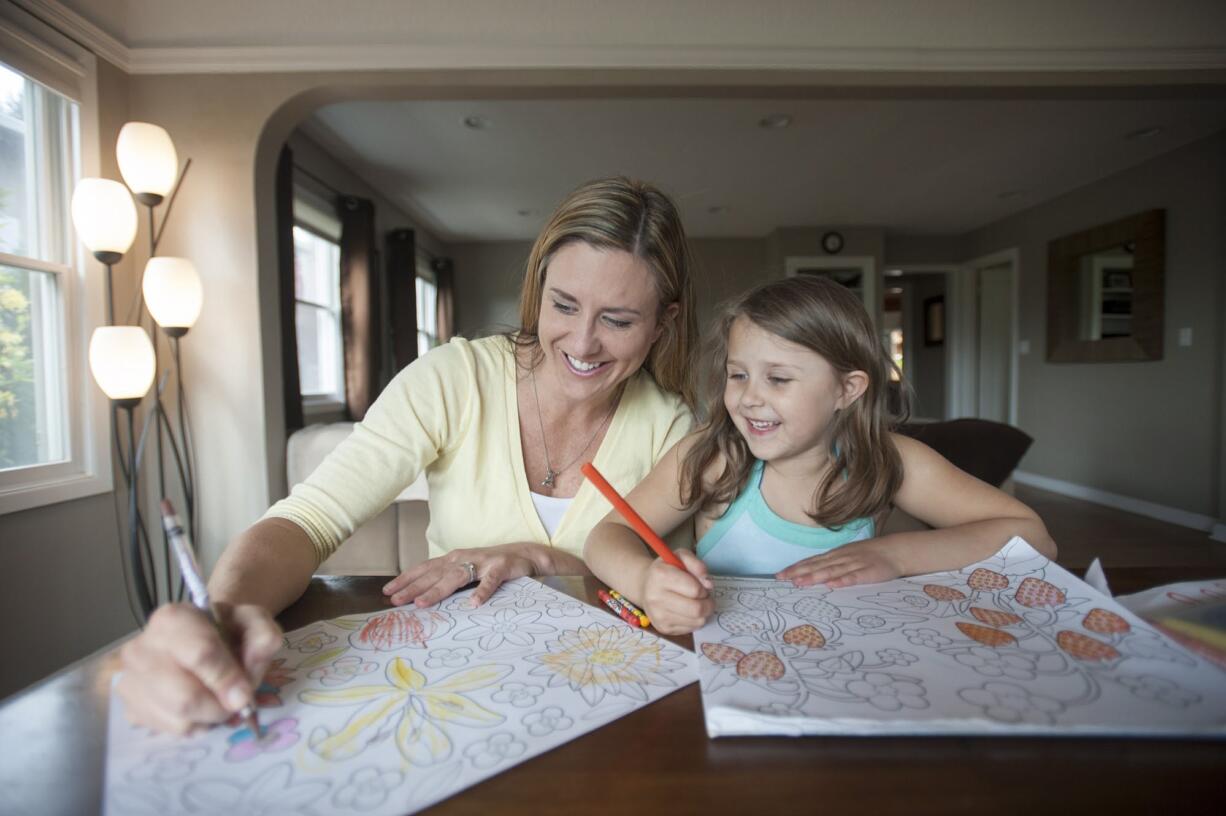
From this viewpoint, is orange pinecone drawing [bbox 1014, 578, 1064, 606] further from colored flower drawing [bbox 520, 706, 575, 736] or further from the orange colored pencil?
colored flower drawing [bbox 520, 706, 575, 736]

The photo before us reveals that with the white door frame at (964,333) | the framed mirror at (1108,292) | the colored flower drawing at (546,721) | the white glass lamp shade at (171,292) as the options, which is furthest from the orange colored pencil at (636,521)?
the white door frame at (964,333)

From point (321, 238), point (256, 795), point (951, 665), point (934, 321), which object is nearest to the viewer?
point (256, 795)

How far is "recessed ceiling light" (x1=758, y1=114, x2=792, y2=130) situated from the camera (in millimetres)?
3809

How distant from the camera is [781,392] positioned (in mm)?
1031

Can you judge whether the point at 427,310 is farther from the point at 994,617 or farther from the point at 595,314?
the point at 994,617

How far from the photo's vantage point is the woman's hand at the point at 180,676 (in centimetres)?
42

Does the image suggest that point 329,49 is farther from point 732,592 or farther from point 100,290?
point 732,592

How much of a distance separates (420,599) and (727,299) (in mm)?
812

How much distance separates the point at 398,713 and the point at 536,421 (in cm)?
80

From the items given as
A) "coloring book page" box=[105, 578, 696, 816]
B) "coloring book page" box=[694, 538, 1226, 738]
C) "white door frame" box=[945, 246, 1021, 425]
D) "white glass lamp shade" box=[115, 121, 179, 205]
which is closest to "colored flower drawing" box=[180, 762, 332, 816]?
"coloring book page" box=[105, 578, 696, 816]

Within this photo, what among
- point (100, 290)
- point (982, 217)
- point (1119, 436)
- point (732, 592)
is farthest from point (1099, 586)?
point (982, 217)

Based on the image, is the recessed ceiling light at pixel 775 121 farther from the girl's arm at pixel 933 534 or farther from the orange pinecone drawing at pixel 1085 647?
the orange pinecone drawing at pixel 1085 647

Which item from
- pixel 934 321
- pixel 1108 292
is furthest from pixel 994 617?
pixel 934 321

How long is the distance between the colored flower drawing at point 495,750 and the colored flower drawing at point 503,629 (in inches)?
5.7
